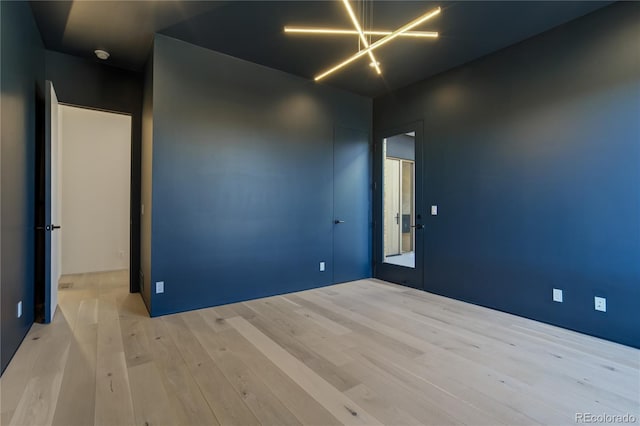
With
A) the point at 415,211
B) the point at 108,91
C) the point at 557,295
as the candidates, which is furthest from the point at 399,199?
A: the point at 108,91

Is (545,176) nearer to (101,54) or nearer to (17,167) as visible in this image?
(17,167)

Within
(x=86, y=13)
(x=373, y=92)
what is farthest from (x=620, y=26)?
(x=86, y=13)

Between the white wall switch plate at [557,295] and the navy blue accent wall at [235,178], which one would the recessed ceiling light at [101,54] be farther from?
the white wall switch plate at [557,295]

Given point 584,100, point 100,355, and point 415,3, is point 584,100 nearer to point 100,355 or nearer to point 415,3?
point 415,3

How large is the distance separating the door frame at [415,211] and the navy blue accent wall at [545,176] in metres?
0.12

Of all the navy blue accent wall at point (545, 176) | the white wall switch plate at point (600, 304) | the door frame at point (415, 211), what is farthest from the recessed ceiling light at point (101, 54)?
the white wall switch plate at point (600, 304)

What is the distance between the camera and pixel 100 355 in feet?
7.71

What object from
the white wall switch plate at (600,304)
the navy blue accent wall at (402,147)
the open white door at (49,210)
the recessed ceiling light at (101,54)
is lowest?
the white wall switch plate at (600,304)

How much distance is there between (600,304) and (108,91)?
5.92 metres

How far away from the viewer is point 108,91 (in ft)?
13.0

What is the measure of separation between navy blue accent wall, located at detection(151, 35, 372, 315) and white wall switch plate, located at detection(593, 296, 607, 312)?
9.70ft

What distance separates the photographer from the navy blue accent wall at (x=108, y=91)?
366 cm

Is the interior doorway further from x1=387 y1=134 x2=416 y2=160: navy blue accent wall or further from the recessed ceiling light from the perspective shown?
the recessed ceiling light

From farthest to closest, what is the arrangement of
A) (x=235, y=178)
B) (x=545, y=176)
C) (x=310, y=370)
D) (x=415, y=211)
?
(x=415, y=211), (x=235, y=178), (x=545, y=176), (x=310, y=370)
